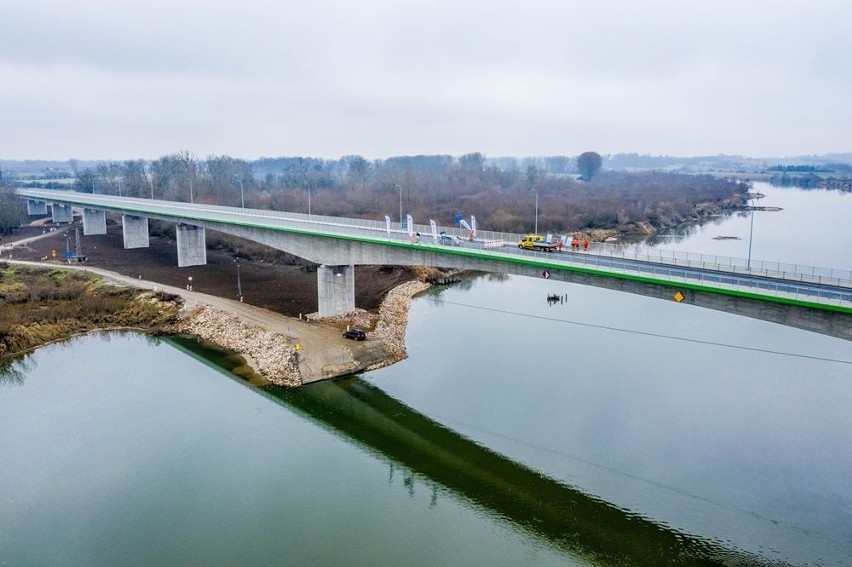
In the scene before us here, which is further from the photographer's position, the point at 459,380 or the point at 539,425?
the point at 459,380

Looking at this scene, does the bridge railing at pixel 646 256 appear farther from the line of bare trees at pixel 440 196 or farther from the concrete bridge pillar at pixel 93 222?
the concrete bridge pillar at pixel 93 222

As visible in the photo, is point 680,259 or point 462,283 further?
point 462,283

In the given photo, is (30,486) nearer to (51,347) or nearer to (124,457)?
(124,457)

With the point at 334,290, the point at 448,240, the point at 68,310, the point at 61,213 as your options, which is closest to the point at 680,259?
the point at 448,240

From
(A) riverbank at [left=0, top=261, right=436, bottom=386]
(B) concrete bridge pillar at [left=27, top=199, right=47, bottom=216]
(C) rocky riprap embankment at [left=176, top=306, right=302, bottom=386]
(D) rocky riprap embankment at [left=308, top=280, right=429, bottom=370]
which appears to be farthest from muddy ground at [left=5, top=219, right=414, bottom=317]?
(B) concrete bridge pillar at [left=27, top=199, right=47, bottom=216]

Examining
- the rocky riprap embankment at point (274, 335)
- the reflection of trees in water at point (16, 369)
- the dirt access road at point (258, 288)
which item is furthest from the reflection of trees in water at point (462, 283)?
the reflection of trees in water at point (16, 369)

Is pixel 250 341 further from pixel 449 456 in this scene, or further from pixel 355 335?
pixel 449 456

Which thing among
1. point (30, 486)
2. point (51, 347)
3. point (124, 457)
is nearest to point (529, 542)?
point (124, 457)
